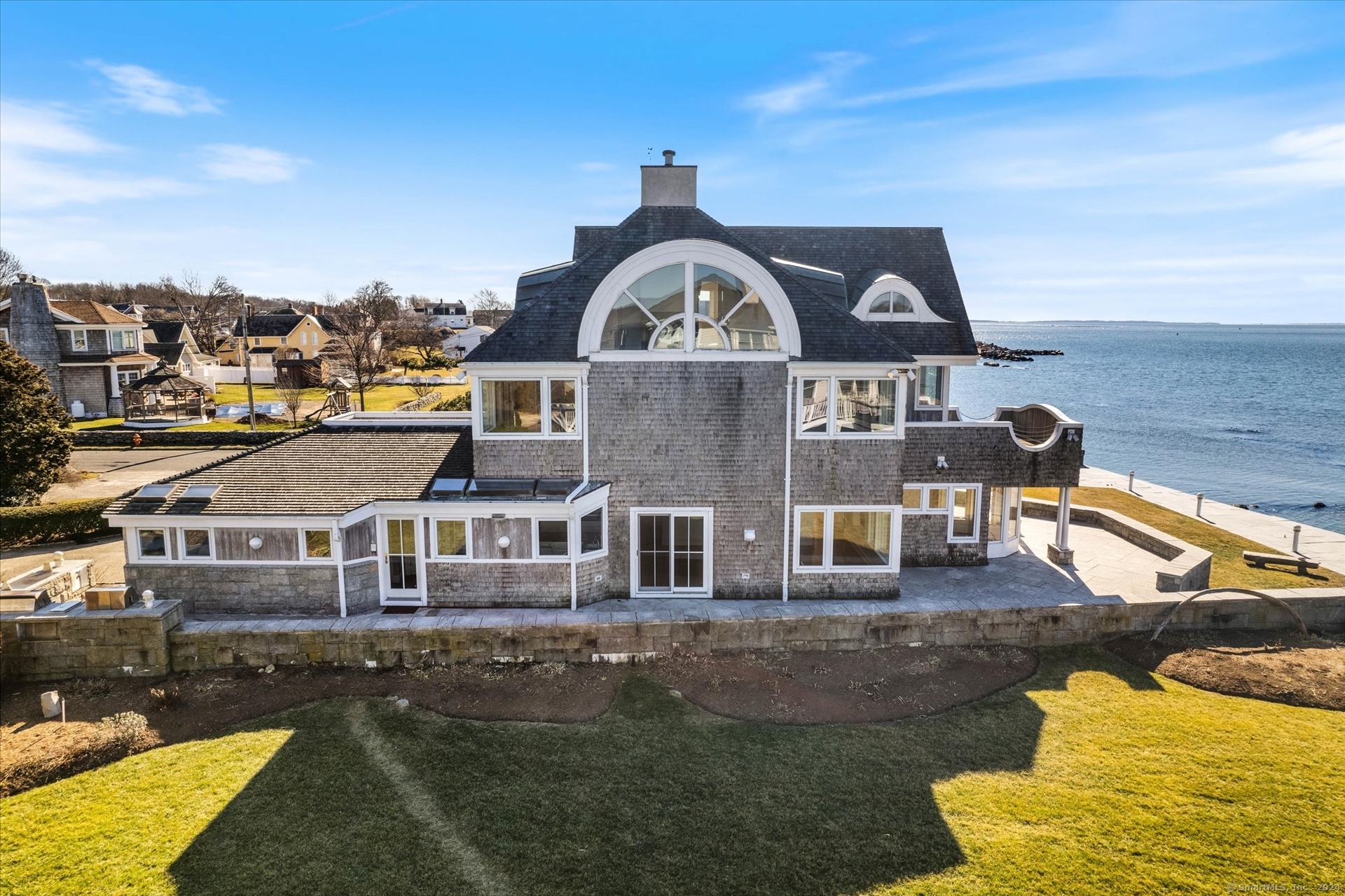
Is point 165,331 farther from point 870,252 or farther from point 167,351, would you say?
point 870,252

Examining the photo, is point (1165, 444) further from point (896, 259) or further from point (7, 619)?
point (7, 619)

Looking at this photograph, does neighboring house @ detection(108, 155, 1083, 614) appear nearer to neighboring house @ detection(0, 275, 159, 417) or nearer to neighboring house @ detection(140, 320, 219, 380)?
neighboring house @ detection(0, 275, 159, 417)

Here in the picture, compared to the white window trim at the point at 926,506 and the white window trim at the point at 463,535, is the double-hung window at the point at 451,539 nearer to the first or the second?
the white window trim at the point at 463,535

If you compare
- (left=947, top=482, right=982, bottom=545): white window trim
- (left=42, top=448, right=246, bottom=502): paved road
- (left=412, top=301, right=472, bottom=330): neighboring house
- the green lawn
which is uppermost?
(left=412, top=301, right=472, bottom=330): neighboring house

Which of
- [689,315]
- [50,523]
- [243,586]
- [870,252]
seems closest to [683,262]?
[689,315]

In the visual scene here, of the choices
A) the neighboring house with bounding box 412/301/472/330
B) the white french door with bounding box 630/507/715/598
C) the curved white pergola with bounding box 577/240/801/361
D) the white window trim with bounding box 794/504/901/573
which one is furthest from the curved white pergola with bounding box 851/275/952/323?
the neighboring house with bounding box 412/301/472/330

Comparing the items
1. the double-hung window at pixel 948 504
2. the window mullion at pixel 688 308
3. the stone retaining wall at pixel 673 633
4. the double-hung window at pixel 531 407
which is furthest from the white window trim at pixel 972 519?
the double-hung window at pixel 531 407

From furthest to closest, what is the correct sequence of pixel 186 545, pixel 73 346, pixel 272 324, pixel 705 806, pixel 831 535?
1. pixel 272 324
2. pixel 73 346
3. pixel 831 535
4. pixel 186 545
5. pixel 705 806
